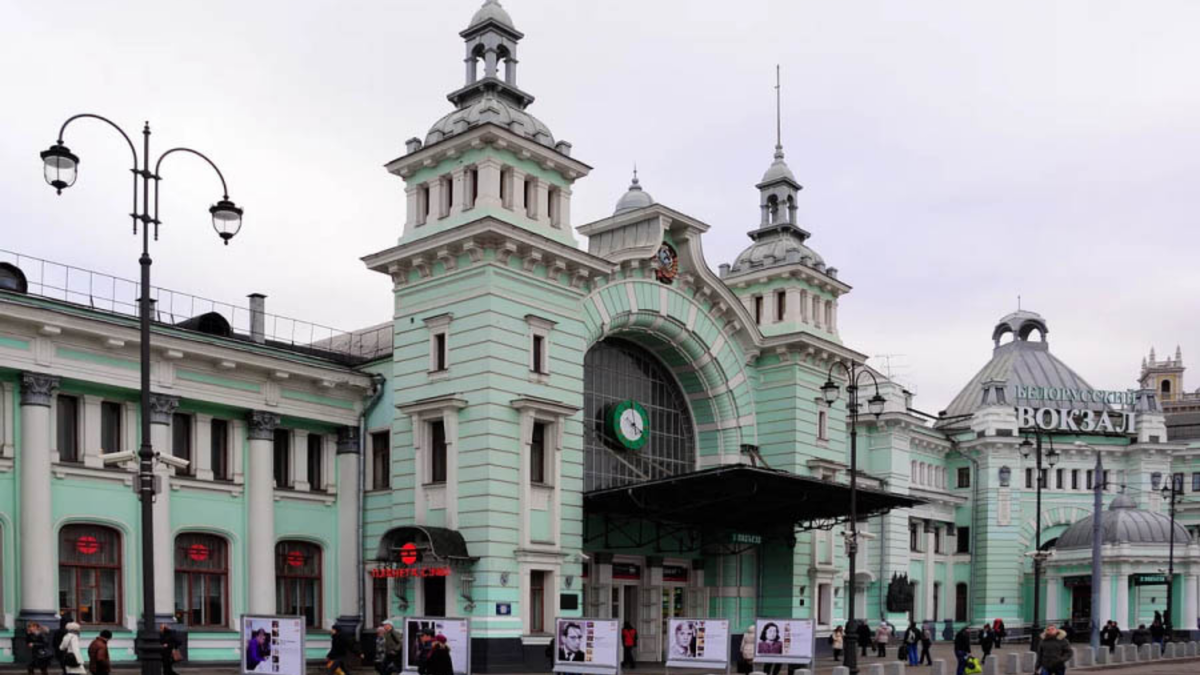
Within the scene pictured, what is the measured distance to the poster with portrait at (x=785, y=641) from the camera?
96.9 feet

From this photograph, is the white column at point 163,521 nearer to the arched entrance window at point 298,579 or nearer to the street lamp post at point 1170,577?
the arched entrance window at point 298,579

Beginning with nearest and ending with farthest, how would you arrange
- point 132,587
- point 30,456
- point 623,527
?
point 30,456, point 132,587, point 623,527

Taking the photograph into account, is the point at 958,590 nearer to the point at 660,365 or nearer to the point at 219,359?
the point at 660,365

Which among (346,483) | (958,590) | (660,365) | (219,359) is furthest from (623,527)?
(958,590)

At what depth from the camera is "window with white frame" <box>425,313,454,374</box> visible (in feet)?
122

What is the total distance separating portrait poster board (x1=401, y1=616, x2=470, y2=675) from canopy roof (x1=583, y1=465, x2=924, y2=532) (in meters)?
13.2

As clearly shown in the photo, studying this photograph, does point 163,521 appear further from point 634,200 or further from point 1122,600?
point 1122,600

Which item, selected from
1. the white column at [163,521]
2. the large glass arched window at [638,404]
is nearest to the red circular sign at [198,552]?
the white column at [163,521]

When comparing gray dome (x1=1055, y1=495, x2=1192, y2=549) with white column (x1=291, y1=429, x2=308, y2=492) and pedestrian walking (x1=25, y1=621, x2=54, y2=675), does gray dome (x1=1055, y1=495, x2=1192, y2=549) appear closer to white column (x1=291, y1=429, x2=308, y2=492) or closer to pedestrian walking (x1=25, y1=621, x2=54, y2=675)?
→ white column (x1=291, y1=429, x2=308, y2=492)

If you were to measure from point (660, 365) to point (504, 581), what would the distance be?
13017 mm

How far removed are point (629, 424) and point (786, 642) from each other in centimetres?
1469

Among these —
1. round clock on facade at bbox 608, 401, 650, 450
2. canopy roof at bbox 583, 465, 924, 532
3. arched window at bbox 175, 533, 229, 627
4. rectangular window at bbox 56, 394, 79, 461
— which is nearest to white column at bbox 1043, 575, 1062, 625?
canopy roof at bbox 583, 465, 924, 532

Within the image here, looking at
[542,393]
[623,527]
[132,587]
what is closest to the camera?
[132,587]

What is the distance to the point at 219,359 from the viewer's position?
35188mm
